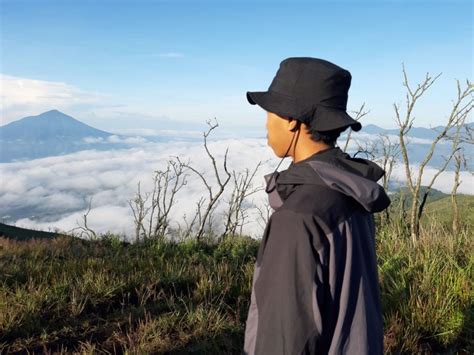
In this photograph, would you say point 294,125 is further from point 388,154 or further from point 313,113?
point 388,154

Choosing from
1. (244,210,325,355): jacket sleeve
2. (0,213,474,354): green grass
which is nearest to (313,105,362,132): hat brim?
(244,210,325,355): jacket sleeve

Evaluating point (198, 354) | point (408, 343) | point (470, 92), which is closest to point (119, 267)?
point (198, 354)

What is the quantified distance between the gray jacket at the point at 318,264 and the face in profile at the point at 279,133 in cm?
12

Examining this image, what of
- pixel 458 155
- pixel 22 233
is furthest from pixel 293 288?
pixel 22 233

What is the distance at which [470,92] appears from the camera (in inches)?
301

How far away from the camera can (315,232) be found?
166 cm

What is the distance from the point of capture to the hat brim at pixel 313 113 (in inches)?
71.8

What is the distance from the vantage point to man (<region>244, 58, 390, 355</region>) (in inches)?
65.6

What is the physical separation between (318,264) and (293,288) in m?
0.13

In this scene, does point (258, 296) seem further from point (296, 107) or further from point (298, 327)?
point (296, 107)

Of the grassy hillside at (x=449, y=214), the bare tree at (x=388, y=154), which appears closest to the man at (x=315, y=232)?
the grassy hillside at (x=449, y=214)

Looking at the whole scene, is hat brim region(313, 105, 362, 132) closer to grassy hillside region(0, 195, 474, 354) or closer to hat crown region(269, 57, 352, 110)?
hat crown region(269, 57, 352, 110)

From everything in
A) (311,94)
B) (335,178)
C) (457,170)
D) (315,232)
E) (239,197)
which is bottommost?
(239,197)

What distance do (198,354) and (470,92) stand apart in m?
6.52
